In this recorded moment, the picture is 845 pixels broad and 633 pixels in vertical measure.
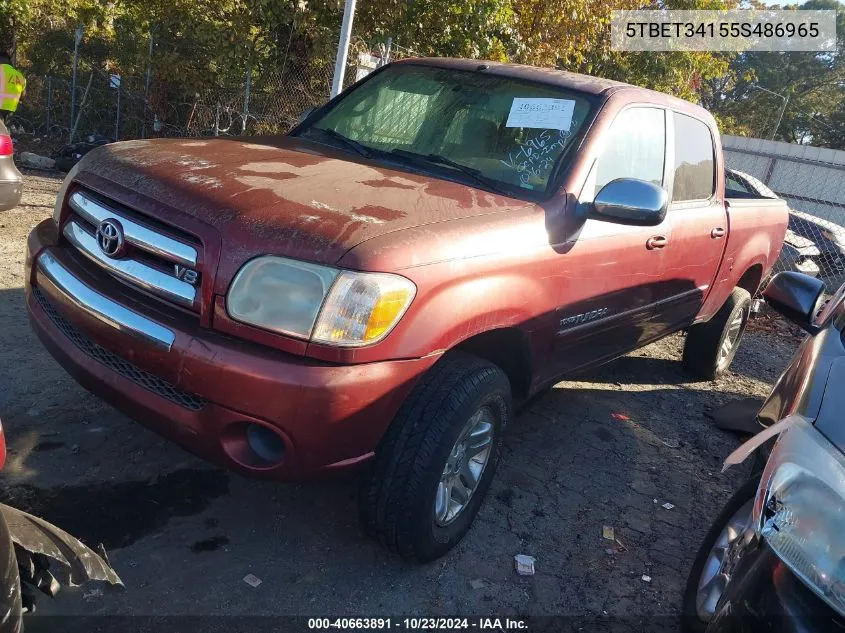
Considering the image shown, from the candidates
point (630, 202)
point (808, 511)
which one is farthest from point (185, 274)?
point (808, 511)

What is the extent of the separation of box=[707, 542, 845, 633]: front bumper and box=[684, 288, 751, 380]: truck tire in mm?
3672

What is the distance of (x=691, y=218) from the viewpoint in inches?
162

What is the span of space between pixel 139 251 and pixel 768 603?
222cm

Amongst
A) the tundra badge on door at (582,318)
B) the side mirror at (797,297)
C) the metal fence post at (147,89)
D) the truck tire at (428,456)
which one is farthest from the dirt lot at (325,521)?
the metal fence post at (147,89)

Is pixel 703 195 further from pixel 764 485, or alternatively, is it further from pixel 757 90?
pixel 757 90

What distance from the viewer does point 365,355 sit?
2.29 m

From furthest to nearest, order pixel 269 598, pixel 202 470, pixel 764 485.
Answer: pixel 202 470
pixel 269 598
pixel 764 485

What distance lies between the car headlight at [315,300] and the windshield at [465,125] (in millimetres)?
1140

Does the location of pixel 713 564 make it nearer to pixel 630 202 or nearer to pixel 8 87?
pixel 630 202

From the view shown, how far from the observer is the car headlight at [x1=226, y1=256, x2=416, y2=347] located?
7.39 ft

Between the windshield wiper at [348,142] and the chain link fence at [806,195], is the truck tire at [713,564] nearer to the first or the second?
the windshield wiper at [348,142]

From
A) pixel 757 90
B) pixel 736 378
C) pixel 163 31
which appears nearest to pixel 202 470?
pixel 736 378

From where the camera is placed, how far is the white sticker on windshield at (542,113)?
3.39 metres

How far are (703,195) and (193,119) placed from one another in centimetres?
793
